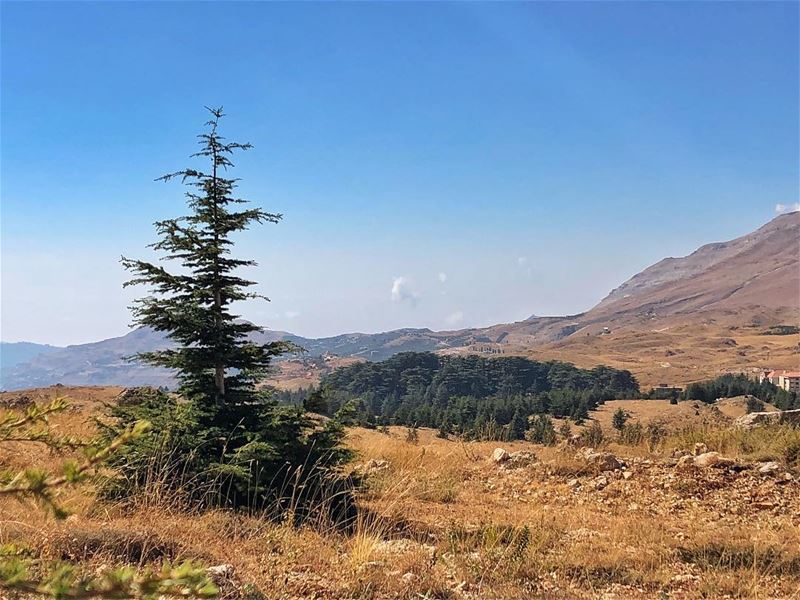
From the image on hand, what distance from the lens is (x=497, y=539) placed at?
5.02m

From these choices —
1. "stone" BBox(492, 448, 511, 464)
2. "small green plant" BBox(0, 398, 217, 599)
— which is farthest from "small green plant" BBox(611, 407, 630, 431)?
"small green plant" BBox(0, 398, 217, 599)

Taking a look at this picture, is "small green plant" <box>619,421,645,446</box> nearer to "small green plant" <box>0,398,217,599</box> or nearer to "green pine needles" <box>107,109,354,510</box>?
"green pine needles" <box>107,109,354,510</box>

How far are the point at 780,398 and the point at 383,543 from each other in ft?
165

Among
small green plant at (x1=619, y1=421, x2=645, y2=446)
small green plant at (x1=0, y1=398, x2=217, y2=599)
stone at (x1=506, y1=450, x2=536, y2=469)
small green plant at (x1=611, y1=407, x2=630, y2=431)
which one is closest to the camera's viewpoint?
small green plant at (x1=0, y1=398, x2=217, y2=599)

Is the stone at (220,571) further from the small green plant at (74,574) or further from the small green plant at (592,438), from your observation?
the small green plant at (592,438)

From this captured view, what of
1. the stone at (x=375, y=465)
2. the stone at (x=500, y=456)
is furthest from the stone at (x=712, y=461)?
the stone at (x=375, y=465)

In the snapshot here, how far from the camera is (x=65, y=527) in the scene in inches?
178

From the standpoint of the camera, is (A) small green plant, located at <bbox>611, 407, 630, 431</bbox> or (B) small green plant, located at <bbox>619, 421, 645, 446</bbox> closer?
(B) small green plant, located at <bbox>619, 421, 645, 446</bbox>

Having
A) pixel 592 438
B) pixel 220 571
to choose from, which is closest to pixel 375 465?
pixel 592 438

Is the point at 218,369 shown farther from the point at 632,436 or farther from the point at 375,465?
the point at 632,436

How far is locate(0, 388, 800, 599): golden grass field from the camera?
4.10m

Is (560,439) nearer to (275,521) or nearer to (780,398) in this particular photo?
(275,521)

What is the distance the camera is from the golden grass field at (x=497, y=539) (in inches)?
161

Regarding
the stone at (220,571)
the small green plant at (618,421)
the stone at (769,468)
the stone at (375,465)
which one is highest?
the stone at (220,571)
